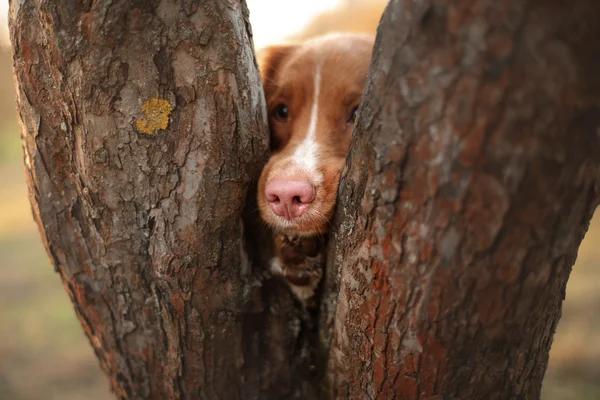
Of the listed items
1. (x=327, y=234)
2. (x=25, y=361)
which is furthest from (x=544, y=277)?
(x=25, y=361)

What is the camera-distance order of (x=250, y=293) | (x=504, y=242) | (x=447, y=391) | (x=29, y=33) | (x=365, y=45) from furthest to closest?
(x=365, y=45), (x=250, y=293), (x=29, y=33), (x=447, y=391), (x=504, y=242)

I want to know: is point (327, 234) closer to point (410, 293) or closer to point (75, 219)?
point (410, 293)

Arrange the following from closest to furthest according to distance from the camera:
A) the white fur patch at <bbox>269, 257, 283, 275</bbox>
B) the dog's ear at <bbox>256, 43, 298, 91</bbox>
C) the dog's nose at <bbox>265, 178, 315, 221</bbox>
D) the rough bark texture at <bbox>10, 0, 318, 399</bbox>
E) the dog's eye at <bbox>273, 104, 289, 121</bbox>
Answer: the rough bark texture at <bbox>10, 0, 318, 399</bbox>, the dog's nose at <bbox>265, 178, 315, 221</bbox>, the white fur patch at <bbox>269, 257, 283, 275</bbox>, the dog's eye at <bbox>273, 104, 289, 121</bbox>, the dog's ear at <bbox>256, 43, 298, 91</bbox>

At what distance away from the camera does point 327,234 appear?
243 centimetres

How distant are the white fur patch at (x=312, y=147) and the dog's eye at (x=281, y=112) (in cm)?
17

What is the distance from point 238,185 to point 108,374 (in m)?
1.14

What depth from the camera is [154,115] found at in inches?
75.5

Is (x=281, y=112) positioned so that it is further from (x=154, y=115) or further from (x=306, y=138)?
(x=154, y=115)

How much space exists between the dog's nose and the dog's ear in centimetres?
106

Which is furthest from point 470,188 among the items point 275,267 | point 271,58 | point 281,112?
point 271,58

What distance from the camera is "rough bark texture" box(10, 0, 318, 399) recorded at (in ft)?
6.03

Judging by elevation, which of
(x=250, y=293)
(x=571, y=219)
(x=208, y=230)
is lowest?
(x=250, y=293)

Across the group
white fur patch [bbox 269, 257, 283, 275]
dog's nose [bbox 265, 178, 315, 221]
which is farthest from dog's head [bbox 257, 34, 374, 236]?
white fur patch [bbox 269, 257, 283, 275]

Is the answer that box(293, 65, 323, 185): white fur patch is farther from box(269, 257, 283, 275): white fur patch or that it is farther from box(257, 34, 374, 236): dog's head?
box(269, 257, 283, 275): white fur patch
